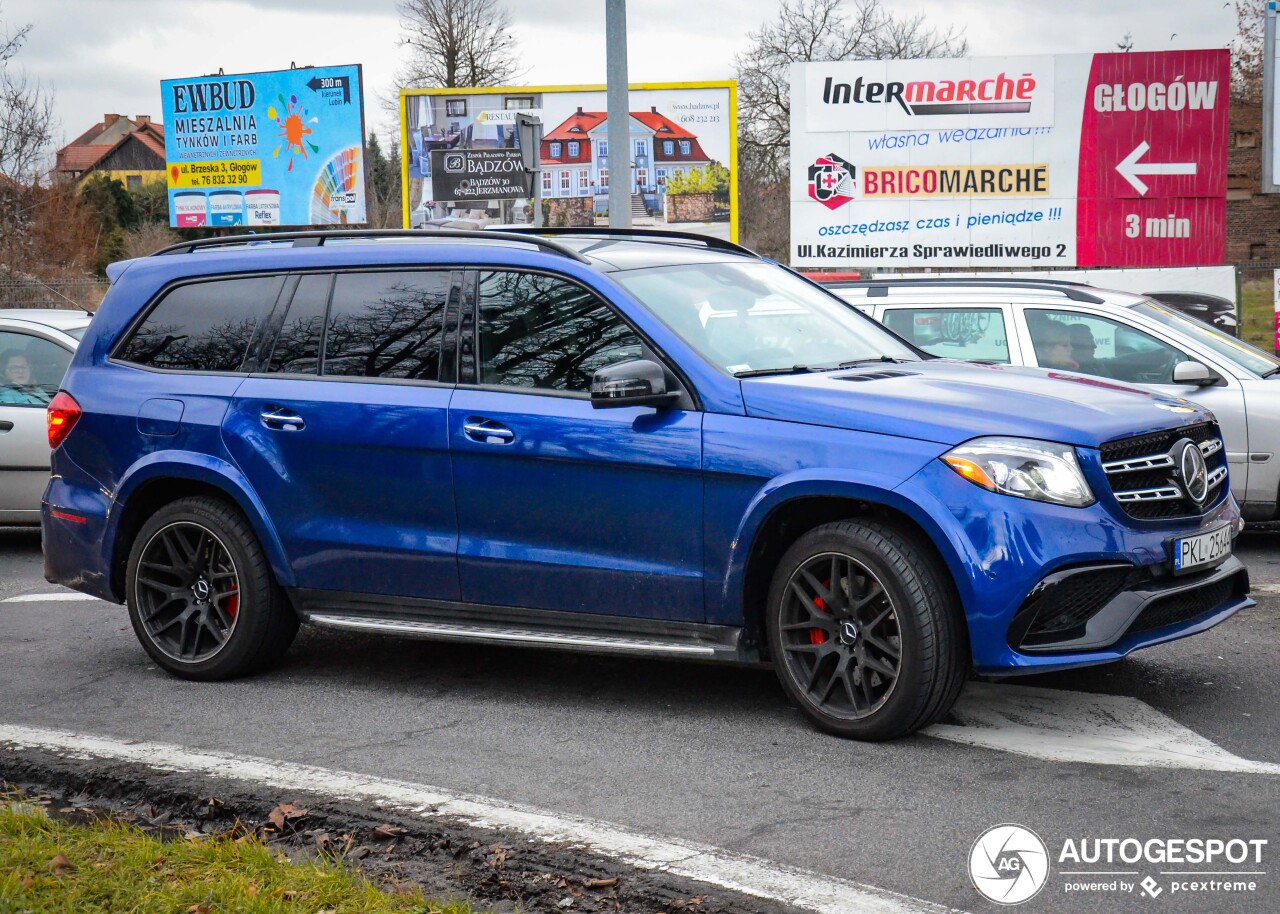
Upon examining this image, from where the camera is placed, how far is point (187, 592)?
21.1 ft

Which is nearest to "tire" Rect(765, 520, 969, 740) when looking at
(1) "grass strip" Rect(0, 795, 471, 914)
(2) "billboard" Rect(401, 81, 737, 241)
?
(1) "grass strip" Rect(0, 795, 471, 914)

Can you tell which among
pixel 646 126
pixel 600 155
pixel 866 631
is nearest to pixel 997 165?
pixel 646 126

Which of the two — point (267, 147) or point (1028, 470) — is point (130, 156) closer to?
point (267, 147)

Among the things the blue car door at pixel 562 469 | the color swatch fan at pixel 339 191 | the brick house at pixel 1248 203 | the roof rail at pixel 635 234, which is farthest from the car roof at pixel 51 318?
the brick house at pixel 1248 203

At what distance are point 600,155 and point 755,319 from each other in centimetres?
2045

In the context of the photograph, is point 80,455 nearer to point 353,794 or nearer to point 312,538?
point 312,538

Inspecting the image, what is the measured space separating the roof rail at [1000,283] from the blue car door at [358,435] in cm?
462

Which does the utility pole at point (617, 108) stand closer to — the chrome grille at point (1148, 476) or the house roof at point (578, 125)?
the chrome grille at point (1148, 476)

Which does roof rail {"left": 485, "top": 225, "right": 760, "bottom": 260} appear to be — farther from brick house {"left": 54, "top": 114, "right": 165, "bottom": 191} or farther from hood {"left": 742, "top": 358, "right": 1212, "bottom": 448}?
brick house {"left": 54, "top": 114, "right": 165, "bottom": 191}

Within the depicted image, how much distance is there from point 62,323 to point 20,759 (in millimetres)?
6124

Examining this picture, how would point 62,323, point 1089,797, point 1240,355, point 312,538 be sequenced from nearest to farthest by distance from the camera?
point 1089,797 → point 312,538 → point 1240,355 → point 62,323

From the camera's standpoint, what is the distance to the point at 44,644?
7.40m

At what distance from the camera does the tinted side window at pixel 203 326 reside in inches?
255

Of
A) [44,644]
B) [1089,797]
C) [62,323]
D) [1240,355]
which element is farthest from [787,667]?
[62,323]
